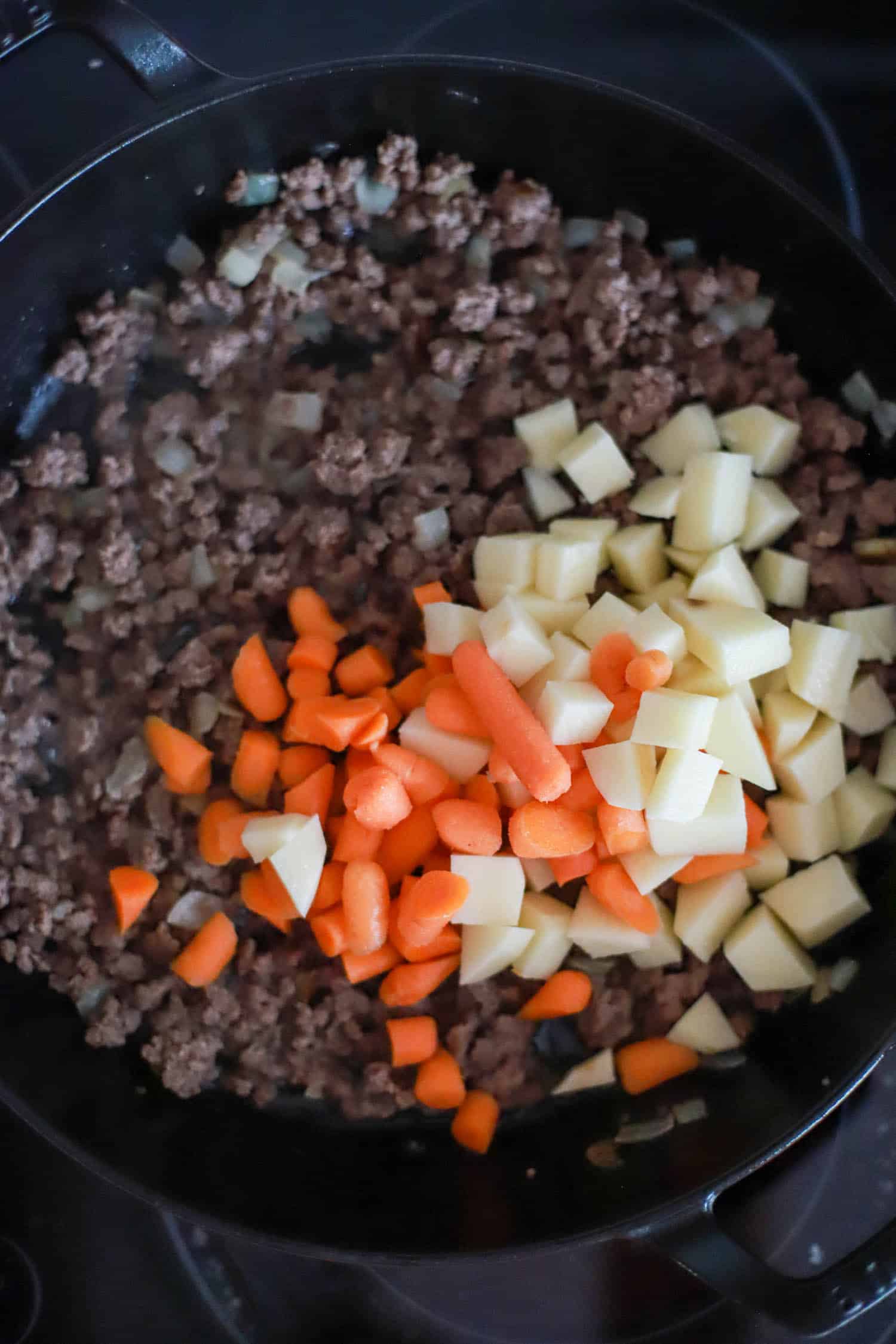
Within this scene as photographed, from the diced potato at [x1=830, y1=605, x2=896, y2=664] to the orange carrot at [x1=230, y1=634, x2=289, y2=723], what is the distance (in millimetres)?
881

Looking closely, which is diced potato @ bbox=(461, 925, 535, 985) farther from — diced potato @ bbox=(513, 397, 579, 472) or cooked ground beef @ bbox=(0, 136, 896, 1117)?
diced potato @ bbox=(513, 397, 579, 472)

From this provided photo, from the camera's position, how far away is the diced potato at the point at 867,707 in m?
1.75

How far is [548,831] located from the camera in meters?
1.63

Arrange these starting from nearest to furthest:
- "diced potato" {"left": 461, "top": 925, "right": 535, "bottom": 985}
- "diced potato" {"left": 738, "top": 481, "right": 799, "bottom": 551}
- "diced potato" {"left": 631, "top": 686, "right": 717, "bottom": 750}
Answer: "diced potato" {"left": 631, "top": 686, "right": 717, "bottom": 750} → "diced potato" {"left": 461, "top": 925, "right": 535, "bottom": 985} → "diced potato" {"left": 738, "top": 481, "right": 799, "bottom": 551}

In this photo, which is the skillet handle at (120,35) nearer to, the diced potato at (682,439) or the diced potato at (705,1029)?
the diced potato at (682,439)

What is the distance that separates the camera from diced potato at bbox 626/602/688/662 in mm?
1640

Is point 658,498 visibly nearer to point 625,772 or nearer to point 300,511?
point 625,772

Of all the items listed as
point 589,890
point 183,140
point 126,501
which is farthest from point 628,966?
point 183,140

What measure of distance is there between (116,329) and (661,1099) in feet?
4.99

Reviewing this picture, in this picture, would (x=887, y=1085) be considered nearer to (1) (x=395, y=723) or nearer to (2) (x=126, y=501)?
(1) (x=395, y=723)

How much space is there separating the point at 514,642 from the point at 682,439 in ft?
1.52

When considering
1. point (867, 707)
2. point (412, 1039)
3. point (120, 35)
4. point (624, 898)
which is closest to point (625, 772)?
point (624, 898)

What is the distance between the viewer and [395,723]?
1.76 metres

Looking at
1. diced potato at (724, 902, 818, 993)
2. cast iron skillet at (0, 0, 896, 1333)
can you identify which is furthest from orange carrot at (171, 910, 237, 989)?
diced potato at (724, 902, 818, 993)
